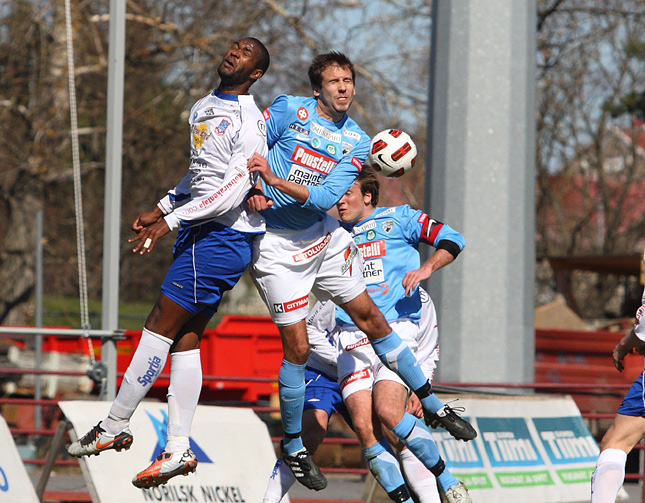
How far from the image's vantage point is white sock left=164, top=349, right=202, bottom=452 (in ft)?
17.0

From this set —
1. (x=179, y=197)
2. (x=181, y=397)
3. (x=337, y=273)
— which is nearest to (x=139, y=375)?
(x=181, y=397)

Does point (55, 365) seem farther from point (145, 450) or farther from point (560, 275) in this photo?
point (560, 275)

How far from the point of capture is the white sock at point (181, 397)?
204 inches

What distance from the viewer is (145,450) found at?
710 cm

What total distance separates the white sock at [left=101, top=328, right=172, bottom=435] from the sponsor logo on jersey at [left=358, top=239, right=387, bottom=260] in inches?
67.4

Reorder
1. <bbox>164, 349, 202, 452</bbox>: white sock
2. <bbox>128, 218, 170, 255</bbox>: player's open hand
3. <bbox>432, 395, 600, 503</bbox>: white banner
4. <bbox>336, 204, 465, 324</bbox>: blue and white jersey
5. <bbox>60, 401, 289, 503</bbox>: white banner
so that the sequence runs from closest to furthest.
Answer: <bbox>128, 218, 170, 255</bbox>: player's open hand → <bbox>164, 349, 202, 452</bbox>: white sock → <bbox>336, 204, 465, 324</bbox>: blue and white jersey → <bbox>60, 401, 289, 503</bbox>: white banner → <bbox>432, 395, 600, 503</bbox>: white banner

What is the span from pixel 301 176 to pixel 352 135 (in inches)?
16.3

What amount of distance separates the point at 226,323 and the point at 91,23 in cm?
664

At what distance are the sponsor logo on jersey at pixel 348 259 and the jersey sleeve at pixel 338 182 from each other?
43 centimetres

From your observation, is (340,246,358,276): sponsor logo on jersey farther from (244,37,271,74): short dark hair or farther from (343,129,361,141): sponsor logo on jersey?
(244,37,271,74): short dark hair

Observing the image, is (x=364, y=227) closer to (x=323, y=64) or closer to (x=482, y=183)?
(x=323, y=64)

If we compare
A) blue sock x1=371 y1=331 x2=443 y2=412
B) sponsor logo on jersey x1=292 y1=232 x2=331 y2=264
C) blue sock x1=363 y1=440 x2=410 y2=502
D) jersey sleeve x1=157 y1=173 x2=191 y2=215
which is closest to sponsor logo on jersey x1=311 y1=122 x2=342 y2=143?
sponsor logo on jersey x1=292 y1=232 x2=331 y2=264

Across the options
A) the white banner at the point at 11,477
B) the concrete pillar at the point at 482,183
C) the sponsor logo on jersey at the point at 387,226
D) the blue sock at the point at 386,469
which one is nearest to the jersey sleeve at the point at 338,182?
the sponsor logo on jersey at the point at 387,226

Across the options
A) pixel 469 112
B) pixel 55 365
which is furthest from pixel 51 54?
pixel 469 112
